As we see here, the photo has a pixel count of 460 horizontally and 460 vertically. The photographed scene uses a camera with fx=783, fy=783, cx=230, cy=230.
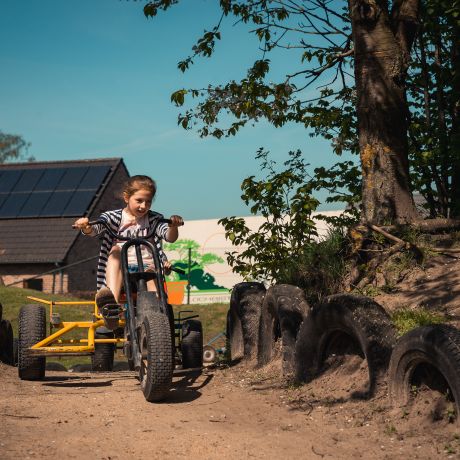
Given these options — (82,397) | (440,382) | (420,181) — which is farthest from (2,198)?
(440,382)

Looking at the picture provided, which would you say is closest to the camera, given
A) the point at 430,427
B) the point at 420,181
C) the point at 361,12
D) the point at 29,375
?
the point at 430,427

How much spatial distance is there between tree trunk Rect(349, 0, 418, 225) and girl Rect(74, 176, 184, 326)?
2579 millimetres

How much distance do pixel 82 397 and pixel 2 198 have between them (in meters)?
31.3

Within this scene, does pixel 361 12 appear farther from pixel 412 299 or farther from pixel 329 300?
pixel 329 300

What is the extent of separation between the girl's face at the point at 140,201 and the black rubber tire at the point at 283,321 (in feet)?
4.82

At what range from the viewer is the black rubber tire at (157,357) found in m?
5.82

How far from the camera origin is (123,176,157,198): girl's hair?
23.7ft

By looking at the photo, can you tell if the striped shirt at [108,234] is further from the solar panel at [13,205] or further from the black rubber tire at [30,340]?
the solar panel at [13,205]

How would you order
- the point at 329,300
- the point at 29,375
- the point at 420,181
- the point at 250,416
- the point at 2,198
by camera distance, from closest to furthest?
the point at 250,416 < the point at 329,300 < the point at 29,375 < the point at 420,181 < the point at 2,198

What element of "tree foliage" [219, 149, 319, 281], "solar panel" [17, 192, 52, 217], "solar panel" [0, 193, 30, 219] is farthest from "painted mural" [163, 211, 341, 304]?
"tree foliage" [219, 149, 319, 281]

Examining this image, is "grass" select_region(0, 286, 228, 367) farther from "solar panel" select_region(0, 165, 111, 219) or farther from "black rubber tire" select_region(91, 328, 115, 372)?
"black rubber tire" select_region(91, 328, 115, 372)

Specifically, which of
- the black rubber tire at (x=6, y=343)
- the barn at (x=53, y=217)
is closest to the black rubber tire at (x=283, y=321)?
the black rubber tire at (x=6, y=343)

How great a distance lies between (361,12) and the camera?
9031mm

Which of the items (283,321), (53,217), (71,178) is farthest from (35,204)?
(283,321)
